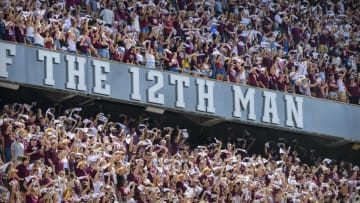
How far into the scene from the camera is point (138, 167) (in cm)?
3234

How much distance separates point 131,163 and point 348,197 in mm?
7841

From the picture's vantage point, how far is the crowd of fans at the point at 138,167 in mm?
30078

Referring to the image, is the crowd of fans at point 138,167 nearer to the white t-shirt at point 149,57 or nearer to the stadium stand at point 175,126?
the stadium stand at point 175,126

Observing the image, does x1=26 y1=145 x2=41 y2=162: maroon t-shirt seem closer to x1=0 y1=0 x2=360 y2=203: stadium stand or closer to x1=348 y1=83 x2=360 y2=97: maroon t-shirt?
x1=0 y1=0 x2=360 y2=203: stadium stand

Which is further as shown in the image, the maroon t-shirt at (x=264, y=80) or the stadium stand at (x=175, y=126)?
the maroon t-shirt at (x=264, y=80)

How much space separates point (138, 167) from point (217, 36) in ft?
24.7

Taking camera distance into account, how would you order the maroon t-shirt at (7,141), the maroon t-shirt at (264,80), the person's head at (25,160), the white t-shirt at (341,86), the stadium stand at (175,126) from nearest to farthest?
1. the person's head at (25,160)
2. the maroon t-shirt at (7,141)
3. the stadium stand at (175,126)
4. the maroon t-shirt at (264,80)
5. the white t-shirt at (341,86)

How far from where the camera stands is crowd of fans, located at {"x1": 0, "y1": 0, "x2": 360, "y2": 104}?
112 feet

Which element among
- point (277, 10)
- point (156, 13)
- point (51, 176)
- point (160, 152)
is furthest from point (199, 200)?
point (277, 10)

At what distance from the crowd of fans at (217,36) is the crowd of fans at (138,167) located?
6.36 feet

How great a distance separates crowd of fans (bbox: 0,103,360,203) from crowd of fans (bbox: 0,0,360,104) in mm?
1938

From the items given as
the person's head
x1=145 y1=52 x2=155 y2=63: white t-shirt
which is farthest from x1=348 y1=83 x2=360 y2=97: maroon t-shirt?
the person's head

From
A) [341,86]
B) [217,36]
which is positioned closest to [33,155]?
[217,36]

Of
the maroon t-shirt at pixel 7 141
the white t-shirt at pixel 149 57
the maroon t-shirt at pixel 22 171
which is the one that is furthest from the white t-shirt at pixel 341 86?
the maroon t-shirt at pixel 22 171
